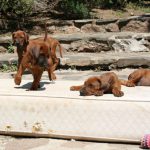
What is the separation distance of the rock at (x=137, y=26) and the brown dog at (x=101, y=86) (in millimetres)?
5039

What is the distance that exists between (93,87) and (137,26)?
17.2ft

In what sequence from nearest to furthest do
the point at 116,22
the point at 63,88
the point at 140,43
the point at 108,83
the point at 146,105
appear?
the point at 146,105 → the point at 108,83 → the point at 63,88 → the point at 140,43 → the point at 116,22

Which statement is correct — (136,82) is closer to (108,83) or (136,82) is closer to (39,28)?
(108,83)

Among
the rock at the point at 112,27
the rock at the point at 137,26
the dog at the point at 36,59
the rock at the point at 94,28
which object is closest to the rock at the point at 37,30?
the rock at the point at 94,28

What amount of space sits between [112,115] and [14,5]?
6.21 metres

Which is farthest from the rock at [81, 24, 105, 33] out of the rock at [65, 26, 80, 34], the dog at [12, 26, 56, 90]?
the dog at [12, 26, 56, 90]

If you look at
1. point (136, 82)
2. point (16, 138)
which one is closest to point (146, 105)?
point (136, 82)

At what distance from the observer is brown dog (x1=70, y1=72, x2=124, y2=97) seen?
4664mm

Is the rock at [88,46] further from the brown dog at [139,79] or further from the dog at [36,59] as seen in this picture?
the dog at [36,59]

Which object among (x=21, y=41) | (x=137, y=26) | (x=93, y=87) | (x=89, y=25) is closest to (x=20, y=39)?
(x=21, y=41)

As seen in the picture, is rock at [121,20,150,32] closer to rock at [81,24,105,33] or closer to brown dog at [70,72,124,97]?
rock at [81,24,105,33]

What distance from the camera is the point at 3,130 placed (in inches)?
192

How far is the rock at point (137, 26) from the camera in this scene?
9.59 metres

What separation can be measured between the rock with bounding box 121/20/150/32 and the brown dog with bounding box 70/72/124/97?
5.04 metres
